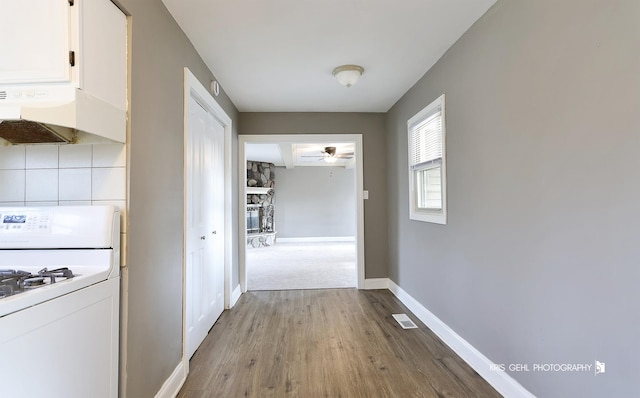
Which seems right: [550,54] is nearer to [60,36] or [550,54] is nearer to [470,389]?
[470,389]

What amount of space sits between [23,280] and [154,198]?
0.69m

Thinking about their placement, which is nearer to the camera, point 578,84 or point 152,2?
point 578,84

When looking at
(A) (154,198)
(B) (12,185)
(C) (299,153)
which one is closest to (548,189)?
(A) (154,198)

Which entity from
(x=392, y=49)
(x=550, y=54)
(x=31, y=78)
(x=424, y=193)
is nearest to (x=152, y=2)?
(x=31, y=78)

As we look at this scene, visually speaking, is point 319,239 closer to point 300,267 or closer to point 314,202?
point 314,202

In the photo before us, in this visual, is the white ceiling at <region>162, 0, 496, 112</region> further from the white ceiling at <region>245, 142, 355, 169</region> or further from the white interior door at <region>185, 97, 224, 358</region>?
the white ceiling at <region>245, 142, 355, 169</region>

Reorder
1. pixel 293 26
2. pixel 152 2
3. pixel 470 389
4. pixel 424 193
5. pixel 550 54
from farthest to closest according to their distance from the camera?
pixel 424 193, pixel 293 26, pixel 470 389, pixel 152 2, pixel 550 54

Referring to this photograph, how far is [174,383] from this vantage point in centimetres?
190

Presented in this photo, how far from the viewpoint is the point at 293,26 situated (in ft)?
6.97

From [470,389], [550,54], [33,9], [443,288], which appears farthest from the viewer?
[443,288]

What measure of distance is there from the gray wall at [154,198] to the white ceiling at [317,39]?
13.0 inches

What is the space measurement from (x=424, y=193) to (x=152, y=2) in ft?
9.15

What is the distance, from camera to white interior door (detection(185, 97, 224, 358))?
7.71 ft

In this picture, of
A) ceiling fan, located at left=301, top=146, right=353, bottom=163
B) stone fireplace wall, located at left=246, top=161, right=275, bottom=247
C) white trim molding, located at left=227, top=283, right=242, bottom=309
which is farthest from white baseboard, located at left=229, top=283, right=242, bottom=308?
stone fireplace wall, located at left=246, top=161, right=275, bottom=247
